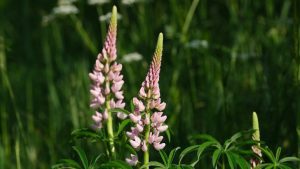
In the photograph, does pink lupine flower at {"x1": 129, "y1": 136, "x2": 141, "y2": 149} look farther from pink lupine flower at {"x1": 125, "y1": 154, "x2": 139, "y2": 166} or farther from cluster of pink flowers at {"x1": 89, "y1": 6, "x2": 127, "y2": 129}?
cluster of pink flowers at {"x1": 89, "y1": 6, "x2": 127, "y2": 129}

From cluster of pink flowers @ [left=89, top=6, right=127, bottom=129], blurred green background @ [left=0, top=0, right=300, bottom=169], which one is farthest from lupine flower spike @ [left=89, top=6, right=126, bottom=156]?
blurred green background @ [left=0, top=0, right=300, bottom=169]

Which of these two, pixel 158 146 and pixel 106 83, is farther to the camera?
pixel 106 83

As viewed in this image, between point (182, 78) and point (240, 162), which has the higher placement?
point (182, 78)

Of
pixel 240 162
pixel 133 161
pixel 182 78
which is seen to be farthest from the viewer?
pixel 182 78

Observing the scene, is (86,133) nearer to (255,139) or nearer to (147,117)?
(147,117)

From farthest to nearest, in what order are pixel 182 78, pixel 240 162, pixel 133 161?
pixel 182 78, pixel 133 161, pixel 240 162

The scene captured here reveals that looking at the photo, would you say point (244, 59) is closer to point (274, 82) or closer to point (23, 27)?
point (274, 82)

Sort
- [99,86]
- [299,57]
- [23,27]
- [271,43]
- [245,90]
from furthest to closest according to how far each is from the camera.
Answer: [23,27] < [271,43] < [245,90] < [299,57] < [99,86]

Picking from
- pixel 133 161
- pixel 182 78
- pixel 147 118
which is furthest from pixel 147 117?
pixel 182 78

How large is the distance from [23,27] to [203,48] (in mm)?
1893

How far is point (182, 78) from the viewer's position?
377 centimetres

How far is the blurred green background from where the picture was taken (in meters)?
3.10

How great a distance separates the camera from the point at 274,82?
11.1 ft

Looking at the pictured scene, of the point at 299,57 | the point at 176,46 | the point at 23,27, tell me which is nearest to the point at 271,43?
the point at 176,46
